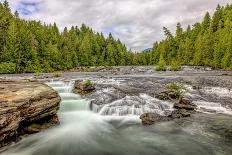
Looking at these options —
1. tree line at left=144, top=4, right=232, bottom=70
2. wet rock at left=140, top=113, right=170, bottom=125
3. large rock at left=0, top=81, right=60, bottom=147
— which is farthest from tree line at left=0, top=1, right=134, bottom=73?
wet rock at left=140, top=113, right=170, bottom=125

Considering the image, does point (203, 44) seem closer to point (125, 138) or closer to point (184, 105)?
point (184, 105)

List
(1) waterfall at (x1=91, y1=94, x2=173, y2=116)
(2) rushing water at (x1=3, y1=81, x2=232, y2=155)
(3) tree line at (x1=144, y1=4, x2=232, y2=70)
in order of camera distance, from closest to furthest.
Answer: (2) rushing water at (x1=3, y1=81, x2=232, y2=155), (1) waterfall at (x1=91, y1=94, x2=173, y2=116), (3) tree line at (x1=144, y1=4, x2=232, y2=70)

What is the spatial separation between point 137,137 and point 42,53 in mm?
75391

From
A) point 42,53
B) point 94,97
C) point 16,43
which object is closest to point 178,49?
point 42,53

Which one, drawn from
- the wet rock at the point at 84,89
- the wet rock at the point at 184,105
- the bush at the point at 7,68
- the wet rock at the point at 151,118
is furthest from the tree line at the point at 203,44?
the wet rock at the point at 151,118

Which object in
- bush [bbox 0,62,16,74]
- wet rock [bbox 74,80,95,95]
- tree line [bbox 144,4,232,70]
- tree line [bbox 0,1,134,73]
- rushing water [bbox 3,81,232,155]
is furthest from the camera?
tree line [bbox 144,4,232,70]

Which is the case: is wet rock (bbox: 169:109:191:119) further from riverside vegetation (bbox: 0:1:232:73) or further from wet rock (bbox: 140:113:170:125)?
Result: riverside vegetation (bbox: 0:1:232:73)

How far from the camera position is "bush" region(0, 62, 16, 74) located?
63441 millimetres

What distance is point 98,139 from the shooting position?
51.2 feet

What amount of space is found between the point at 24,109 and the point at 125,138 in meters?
6.18

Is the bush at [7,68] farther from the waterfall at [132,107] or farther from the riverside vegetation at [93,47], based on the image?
the waterfall at [132,107]

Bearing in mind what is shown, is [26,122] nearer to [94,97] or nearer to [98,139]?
[98,139]

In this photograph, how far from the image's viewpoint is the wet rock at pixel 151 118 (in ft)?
60.7

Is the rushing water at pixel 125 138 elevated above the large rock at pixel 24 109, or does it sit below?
below
